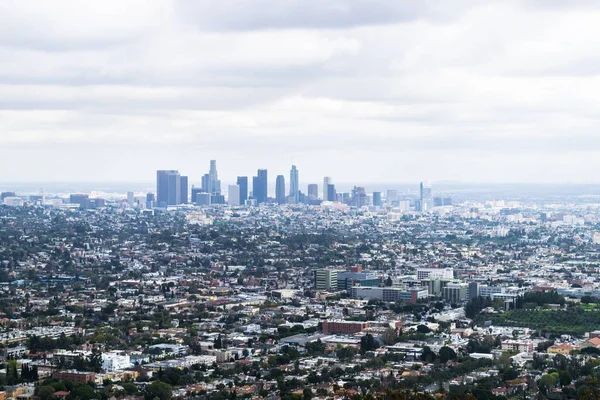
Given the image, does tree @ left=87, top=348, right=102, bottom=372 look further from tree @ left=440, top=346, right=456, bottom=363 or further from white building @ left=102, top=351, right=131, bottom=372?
tree @ left=440, top=346, right=456, bottom=363

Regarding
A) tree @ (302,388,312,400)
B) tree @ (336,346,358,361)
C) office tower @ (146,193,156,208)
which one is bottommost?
tree @ (336,346,358,361)

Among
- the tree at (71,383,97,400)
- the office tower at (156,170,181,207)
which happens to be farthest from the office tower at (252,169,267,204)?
the tree at (71,383,97,400)

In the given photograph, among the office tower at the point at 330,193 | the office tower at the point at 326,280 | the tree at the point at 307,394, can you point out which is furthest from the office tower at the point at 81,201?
the tree at the point at 307,394

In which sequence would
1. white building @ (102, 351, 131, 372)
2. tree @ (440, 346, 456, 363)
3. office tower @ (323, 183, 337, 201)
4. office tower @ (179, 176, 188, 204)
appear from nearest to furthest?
white building @ (102, 351, 131, 372) < tree @ (440, 346, 456, 363) < office tower @ (179, 176, 188, 204) < office tower @ (323, 183, 337, 201)

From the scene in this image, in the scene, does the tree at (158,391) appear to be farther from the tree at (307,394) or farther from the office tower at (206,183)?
the office tower at (206,183)

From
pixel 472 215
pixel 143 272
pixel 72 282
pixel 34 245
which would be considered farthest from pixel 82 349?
pixel 472 215

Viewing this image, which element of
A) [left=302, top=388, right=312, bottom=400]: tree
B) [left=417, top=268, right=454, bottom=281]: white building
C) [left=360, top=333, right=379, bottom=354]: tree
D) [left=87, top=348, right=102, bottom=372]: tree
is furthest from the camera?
[left=417, top=268, right=454, bottom=281]: white building

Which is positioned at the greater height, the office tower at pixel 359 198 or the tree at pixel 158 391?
the office tower at pixel 359 198
